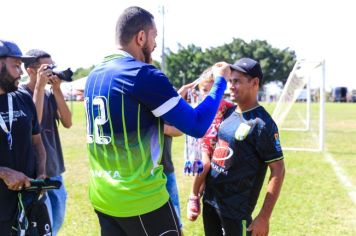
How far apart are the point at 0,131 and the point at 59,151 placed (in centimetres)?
143

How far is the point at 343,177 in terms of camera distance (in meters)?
9.35

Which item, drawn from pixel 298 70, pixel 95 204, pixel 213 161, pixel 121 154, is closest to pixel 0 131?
pixel 95 204

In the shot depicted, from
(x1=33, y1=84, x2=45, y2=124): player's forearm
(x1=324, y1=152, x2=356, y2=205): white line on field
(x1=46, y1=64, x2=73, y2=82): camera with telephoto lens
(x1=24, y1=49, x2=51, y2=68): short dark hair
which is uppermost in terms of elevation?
(x1=24, y1=49, x2=51, y2=68): short dark hair

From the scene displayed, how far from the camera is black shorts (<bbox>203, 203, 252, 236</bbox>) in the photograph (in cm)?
321

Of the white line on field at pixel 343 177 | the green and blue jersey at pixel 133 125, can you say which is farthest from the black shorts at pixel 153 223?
the white line on field at pixel 343 177

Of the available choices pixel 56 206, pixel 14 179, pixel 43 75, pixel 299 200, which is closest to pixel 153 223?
pixel 14 179

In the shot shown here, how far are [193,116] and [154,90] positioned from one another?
258 millimetres

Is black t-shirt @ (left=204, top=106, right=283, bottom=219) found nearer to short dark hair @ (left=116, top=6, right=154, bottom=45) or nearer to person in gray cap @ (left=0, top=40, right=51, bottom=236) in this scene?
short dark hair @ (left=116, top=6, right=154, bottom=45)

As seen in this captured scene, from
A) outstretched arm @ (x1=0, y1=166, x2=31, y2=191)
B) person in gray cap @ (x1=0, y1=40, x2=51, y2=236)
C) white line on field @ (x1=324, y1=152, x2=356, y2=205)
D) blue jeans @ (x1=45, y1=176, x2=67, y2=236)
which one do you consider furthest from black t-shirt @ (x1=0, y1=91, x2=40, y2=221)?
white line on field @ (x1=324, y1=152, x2=356, y2=205)

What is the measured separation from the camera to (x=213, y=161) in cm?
344

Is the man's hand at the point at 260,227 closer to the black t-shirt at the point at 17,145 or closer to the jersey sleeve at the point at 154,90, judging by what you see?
the jersey sleeve at the point at 154,90

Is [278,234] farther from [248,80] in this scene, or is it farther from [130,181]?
[130,181]

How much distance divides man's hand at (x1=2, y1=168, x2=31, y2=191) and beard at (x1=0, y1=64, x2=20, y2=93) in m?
0.62

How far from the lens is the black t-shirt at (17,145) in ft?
10.7
